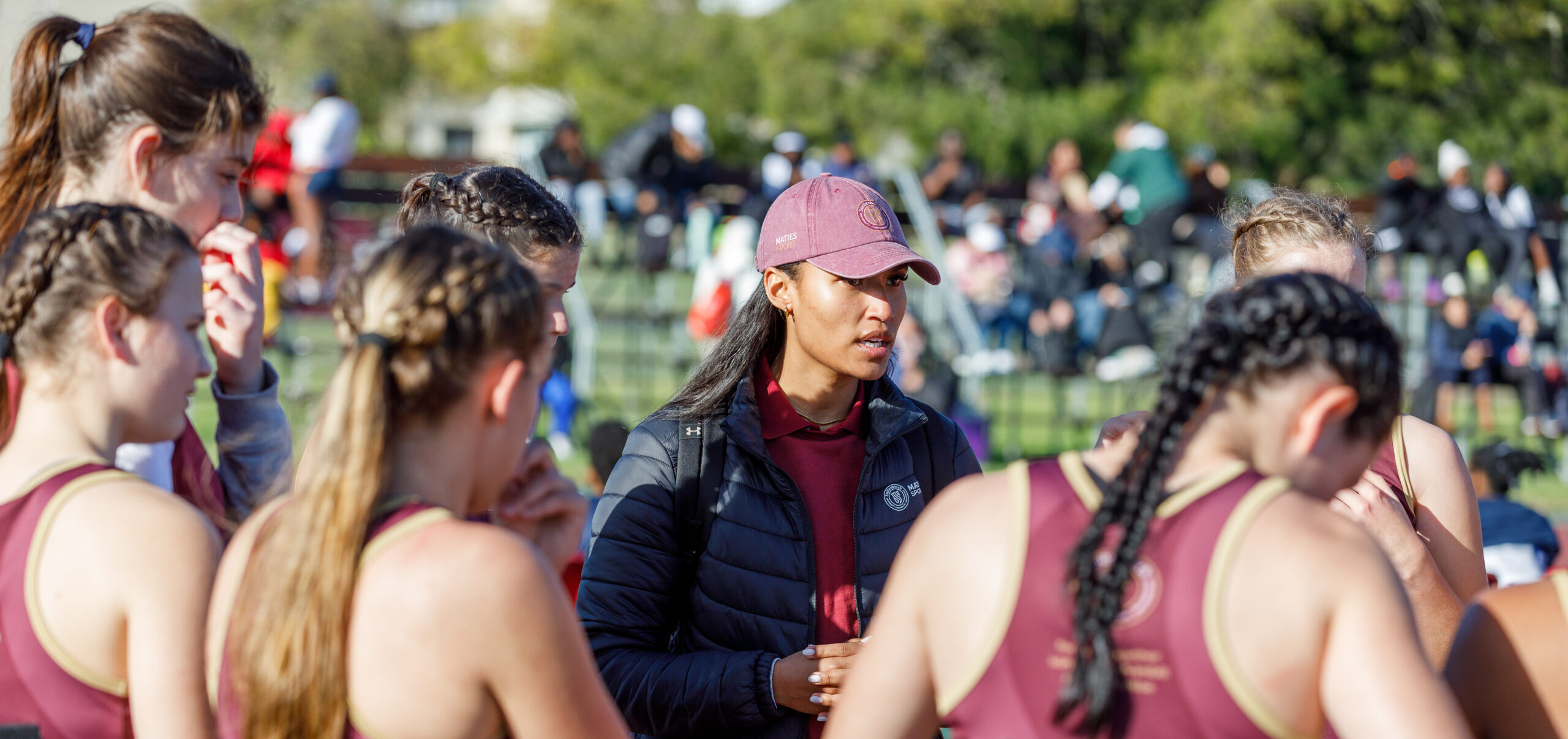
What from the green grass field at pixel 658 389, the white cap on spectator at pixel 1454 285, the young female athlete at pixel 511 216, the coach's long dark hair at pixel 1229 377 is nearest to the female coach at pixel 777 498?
the young female athlete at pixel 511 216

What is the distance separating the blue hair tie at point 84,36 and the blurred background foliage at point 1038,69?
21.7 meters

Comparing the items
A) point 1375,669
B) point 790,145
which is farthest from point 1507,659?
point 790,145

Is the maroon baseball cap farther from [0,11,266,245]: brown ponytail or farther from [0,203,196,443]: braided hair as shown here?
[0,203,196,443]: braided hair

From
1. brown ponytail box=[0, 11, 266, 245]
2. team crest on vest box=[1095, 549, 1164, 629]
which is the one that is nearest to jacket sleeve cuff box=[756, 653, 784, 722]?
team crest on vest box=[1095, 549, 1164, 629]

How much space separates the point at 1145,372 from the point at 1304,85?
15215 mm

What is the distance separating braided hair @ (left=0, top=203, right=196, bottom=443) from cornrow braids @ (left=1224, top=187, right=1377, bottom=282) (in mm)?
2187

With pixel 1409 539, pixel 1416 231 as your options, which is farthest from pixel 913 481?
pixel 1416 231

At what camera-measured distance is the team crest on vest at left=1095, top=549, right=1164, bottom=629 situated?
1684mm

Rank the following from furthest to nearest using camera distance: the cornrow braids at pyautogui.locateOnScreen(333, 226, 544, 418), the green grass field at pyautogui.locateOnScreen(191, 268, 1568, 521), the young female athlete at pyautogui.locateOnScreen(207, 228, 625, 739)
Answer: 1. the green grass field at pyautogui.locateOnScreen(191, 268, 1568, 521)
2. the cornrow braids at pyautogui.locateOnScreen(333, 226, 544, 418)
3. the young female athlete at pyautogui.locateOnScreen(207, 228, 625, 739)

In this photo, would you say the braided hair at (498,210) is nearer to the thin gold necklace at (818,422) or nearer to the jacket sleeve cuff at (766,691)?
the thin gold necklace at (818,422)

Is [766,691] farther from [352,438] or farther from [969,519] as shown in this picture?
[352,438]

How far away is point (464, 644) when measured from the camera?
1.70 m

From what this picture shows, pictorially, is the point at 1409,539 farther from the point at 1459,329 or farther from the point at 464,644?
the point at 1459,329

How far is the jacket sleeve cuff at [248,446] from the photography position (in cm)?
255
